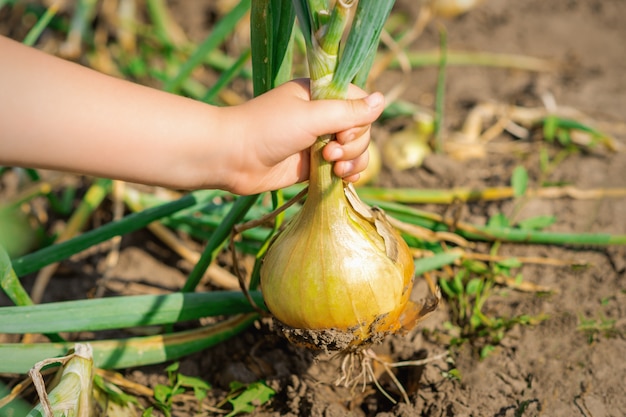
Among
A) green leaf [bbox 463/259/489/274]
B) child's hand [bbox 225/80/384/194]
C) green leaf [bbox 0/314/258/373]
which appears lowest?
green leaf [bbox 0/314/258/373]

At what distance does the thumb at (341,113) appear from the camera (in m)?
0.90

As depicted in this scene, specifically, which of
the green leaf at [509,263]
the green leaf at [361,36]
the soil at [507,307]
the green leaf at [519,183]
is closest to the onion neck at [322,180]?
the green leaf at [361,36]

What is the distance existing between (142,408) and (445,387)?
1.81 feet

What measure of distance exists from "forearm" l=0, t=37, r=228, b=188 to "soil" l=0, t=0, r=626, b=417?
0.40 metres

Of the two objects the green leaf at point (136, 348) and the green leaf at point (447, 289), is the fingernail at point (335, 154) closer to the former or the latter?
the green leaf at point (136, 348)

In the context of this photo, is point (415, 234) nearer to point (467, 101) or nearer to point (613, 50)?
point (467, 101)

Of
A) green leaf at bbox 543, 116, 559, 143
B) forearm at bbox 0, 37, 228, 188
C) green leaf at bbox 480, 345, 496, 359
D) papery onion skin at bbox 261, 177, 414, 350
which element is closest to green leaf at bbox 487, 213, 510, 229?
green leaf at bbox 480, 345, 496, 359

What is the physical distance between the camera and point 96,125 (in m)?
0.84

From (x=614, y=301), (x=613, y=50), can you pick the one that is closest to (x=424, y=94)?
(x=613, y=50)

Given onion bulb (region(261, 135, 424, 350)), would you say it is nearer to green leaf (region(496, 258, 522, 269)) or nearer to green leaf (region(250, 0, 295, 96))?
green leaf (region(250, 0, 295, 96))

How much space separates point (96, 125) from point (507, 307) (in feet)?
3.10

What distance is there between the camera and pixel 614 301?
1.38 metres

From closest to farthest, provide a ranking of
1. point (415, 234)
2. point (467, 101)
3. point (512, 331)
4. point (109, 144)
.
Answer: point (109, 144), point (512, 331), point (415, 234), point (467, 101)

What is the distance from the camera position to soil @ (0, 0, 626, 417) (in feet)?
3.87
